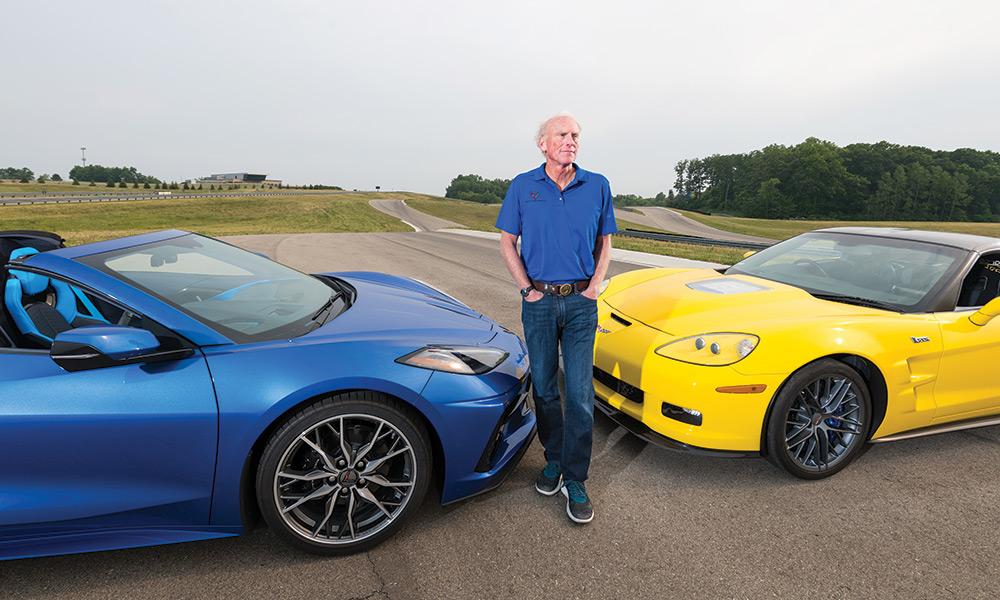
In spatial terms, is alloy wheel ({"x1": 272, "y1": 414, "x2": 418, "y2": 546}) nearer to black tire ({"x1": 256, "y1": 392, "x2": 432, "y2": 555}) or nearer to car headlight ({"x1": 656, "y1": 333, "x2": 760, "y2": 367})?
black tire ({"x1": 256, "y1": 392, "x2": 432, "y2": 555})

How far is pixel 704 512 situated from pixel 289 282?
2.72 meters

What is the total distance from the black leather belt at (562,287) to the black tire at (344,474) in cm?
83

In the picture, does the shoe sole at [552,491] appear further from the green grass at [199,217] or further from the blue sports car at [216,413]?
the green grass at [199,217]

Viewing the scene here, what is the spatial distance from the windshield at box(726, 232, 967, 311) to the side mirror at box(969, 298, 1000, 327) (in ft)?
0.86

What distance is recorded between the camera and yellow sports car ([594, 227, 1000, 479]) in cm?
271

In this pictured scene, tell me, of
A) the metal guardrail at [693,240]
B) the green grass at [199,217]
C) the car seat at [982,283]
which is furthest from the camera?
the green grass at [199,217]

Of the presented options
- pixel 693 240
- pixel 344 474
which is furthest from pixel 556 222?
pixel 693 240

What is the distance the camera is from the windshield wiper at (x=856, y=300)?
3.11m

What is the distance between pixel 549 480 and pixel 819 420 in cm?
152

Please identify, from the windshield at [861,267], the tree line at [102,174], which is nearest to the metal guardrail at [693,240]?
the windshield at [861,267]

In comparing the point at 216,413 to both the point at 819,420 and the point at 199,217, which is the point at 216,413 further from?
the point at 199,217

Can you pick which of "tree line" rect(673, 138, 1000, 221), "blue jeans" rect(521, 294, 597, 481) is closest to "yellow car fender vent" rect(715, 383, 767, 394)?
"blue jeans" rect(521, 294, 597, 481)

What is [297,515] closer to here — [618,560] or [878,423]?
[618,560]

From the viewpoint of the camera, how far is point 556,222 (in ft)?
7.84
